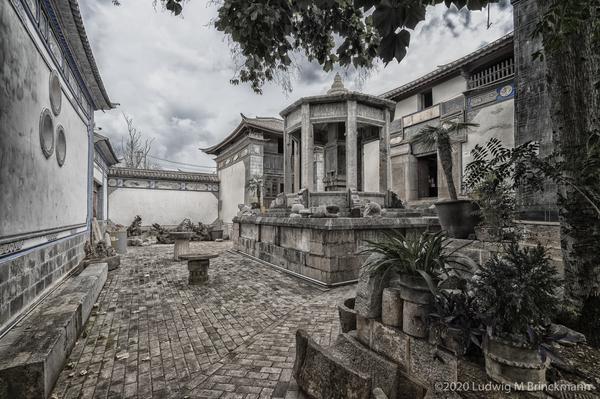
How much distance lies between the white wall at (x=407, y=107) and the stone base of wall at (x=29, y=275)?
1280cm

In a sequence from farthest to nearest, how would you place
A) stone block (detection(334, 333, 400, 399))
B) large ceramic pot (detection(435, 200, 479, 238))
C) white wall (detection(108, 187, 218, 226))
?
white wall (detection(108, 187, 218, 226)), large ceramic pot (detection(435, 200, 479, 238)), stone block (detection(334, 333, 400, 399))

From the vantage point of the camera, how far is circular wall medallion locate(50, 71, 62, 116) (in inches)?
170

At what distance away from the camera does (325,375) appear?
1743 millimetres

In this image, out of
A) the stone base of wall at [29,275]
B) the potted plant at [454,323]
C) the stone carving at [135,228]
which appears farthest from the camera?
the stone carving at [135,228]

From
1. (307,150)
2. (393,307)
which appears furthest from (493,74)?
(393,307)

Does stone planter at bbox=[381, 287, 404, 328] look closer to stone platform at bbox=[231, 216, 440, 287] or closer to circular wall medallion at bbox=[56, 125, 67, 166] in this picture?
stone platform at bbox=[231, 216, 440, 287]

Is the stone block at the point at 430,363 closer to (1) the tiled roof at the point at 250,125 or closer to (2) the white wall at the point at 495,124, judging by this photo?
(2) the white wall at the point at 495,124

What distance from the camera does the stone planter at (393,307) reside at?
178 centimetres

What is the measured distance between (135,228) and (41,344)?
14.9m

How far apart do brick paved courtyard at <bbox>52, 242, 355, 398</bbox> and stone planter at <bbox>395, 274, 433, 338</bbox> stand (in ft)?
3.39

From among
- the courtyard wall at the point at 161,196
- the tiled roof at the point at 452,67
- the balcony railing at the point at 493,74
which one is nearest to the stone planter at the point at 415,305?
the tiled roof at the point at 452,67

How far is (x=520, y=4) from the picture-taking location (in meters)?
5.74

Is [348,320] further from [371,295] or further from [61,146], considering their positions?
[61,146]

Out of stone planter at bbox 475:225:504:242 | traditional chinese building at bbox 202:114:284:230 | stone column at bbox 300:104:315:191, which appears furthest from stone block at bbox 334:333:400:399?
traditional chinese building at bbox 202:114:284:230
